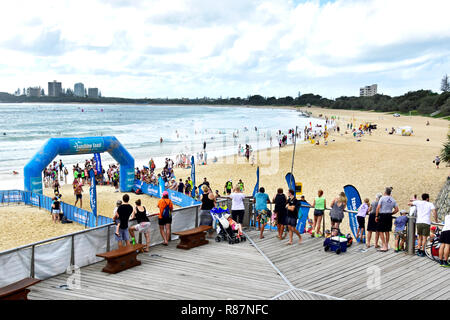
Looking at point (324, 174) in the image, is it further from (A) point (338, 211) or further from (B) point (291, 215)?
(B) point (291, 215)

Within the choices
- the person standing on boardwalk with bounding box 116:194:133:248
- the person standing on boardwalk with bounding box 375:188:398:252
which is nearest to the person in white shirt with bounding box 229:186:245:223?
the person standing on boardwalk with bounding box 116:194:133:248

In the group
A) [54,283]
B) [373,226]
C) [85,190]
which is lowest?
[85,190]

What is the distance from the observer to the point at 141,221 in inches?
329

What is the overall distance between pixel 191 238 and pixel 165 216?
76 cm

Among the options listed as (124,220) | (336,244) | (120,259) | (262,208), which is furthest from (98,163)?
(336,244)

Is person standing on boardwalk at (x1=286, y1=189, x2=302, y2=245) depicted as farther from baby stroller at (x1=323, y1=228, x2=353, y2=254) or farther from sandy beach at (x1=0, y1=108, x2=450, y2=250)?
sandy beach at (x1=0, y1=108, x2=450, y2=250)

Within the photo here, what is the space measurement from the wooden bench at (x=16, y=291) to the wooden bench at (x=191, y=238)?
328cm

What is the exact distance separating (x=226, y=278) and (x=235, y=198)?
280cm

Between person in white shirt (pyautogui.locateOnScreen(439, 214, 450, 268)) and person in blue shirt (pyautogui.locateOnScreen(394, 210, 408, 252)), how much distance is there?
0.84 metres

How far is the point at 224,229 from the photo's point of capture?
935 cm

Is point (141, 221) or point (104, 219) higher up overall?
point (141, 221)
